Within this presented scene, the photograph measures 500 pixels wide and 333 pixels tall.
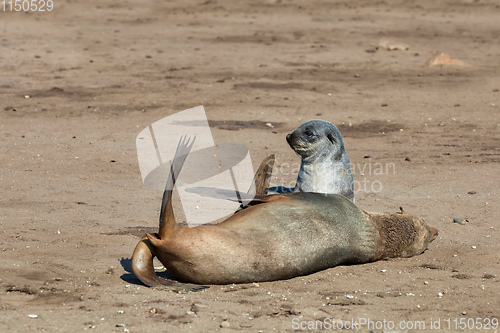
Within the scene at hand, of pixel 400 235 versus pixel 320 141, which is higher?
pixel 320 141

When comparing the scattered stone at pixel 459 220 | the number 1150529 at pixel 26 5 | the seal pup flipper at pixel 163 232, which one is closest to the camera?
the seal pup flipper at pixel 163 232

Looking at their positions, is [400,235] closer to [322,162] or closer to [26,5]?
[322,162]

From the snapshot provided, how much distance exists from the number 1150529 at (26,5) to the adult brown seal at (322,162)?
43.4 feet

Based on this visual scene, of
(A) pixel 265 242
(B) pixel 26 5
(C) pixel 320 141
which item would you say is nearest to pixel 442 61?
(C) pixel 320 141

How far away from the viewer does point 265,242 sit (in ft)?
15.8

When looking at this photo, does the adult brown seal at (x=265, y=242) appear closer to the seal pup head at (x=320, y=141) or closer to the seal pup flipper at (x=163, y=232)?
the seal pup flipper at (x=163, y=232)

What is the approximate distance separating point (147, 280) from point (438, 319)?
5.69ft

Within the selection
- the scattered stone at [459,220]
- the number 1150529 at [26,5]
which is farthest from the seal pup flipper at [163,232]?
the number 1150529 at [26,5]

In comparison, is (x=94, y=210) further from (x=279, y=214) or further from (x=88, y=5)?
(x=88, y=5)

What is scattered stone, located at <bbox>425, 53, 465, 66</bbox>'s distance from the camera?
1341 cm

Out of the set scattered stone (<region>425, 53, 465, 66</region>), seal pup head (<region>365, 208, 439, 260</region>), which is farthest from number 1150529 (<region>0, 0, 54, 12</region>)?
seal pup head (<region>365, 208, 439, 260</region>)

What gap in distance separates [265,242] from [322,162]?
152 cm

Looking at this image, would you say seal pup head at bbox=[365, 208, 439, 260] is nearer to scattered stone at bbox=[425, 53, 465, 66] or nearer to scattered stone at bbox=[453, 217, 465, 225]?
scattered stone at bbox=[453, 217, 465, 225]

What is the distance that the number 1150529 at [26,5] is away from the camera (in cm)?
1784
